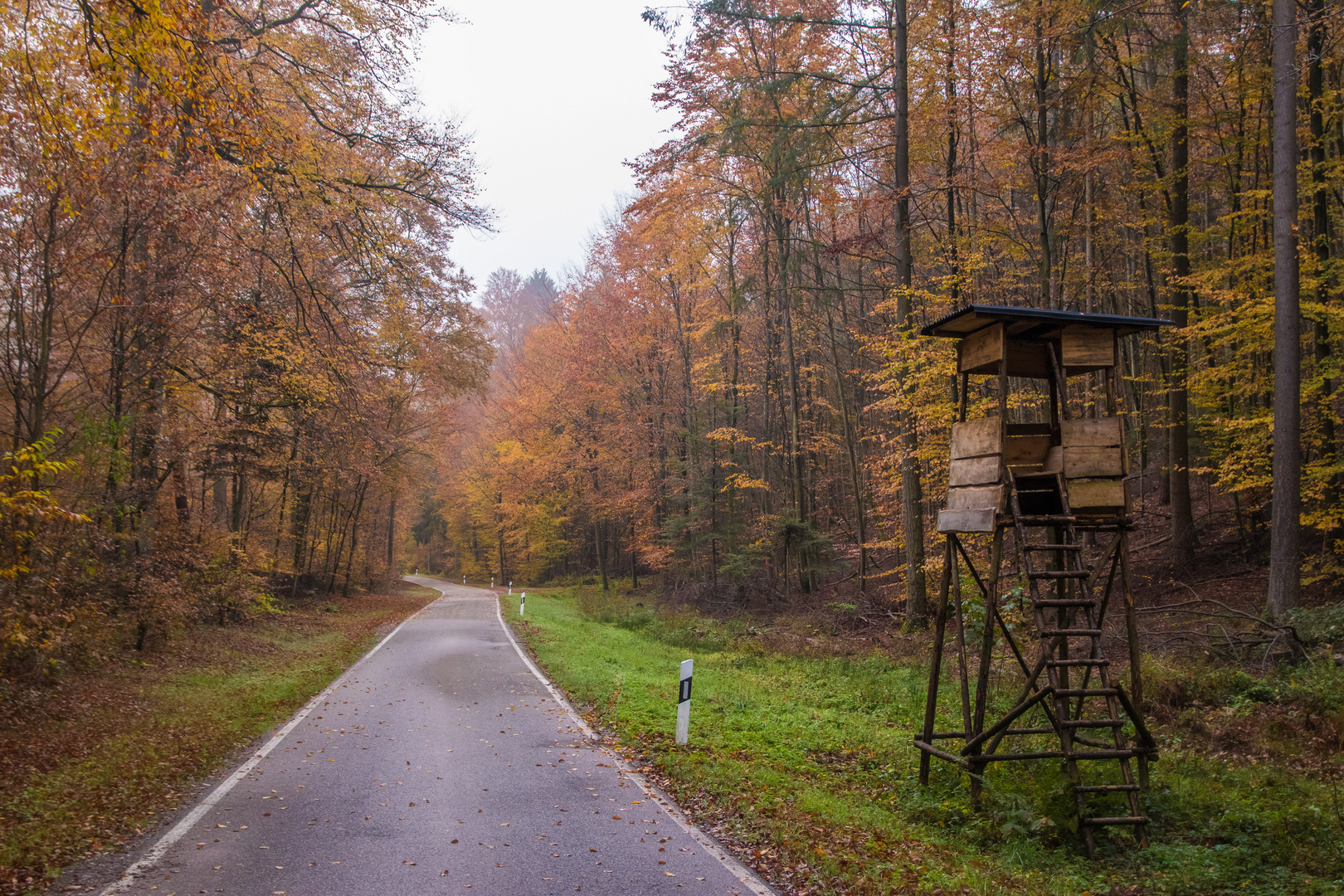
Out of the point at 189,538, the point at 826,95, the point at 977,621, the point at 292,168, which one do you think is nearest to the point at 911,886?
the point at 977,621

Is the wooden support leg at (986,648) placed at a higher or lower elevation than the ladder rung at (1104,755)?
higher

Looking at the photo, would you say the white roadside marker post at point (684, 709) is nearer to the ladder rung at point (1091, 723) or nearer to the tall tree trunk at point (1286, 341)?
the ladder rung at point (1091, 723)

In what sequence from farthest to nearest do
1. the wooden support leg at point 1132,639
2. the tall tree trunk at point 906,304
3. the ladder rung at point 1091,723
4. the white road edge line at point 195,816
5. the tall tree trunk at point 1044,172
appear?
the tall tree trunk at point 906,304 < the tall tree trunk at point 1044,172 < the wooden support leg at point 1132,639 < the ladder rung at point 1091,723 < the white road edge line at point 195,816

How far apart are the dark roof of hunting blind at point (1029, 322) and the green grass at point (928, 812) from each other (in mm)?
3875

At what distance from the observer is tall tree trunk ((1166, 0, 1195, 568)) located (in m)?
15.3

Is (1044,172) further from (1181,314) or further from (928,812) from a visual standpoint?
(928,812)

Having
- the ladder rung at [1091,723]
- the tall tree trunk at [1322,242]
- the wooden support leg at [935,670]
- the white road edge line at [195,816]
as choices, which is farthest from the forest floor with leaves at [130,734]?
the tall tree trunk at [1322,242]

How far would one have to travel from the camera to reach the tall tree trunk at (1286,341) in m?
10.9

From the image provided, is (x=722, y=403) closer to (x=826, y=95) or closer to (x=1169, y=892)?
(x=826, y=95)

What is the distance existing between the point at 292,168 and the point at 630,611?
18.2 meters

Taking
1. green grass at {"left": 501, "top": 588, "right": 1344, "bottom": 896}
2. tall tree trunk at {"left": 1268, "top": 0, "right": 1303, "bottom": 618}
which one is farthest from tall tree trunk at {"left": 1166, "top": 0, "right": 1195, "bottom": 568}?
green grass at {"left": 501, "top": 588, "right": 1344, "bottom": 896}

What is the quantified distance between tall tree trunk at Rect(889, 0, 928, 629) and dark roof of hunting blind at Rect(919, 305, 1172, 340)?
28.0 feet

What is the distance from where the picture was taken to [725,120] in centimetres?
1853

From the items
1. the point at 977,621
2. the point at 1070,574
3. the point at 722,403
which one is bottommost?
the point at 977,621
